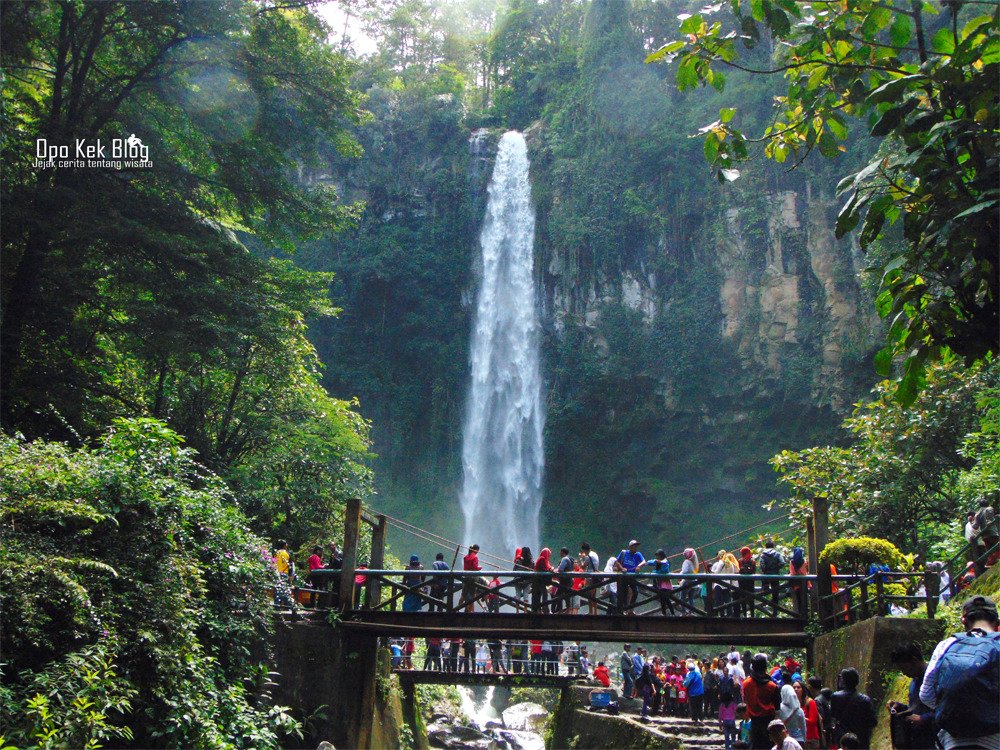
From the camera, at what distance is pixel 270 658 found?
36.6 feet

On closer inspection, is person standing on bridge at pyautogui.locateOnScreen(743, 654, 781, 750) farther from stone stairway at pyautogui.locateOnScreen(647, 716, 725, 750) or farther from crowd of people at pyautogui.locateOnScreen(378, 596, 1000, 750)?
stone stairway at pyautogui.locateOnScreen(647, 716, 725, 750)

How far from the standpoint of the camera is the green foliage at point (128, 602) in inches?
283

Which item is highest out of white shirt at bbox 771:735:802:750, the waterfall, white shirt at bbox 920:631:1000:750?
the waterfall

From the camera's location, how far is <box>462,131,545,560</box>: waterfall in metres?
34.8

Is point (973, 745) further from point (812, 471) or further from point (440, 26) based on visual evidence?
point (440, 26)

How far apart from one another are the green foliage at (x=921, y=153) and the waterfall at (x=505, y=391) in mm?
30622

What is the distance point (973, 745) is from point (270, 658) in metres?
9.41

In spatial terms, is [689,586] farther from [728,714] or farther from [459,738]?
[459,738]

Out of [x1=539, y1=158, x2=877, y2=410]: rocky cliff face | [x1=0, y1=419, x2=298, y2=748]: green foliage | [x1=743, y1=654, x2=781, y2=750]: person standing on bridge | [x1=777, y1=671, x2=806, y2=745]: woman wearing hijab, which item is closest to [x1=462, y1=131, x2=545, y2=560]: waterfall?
[x1=539, y1=158, x2=877, y2=410]: rocky cliff face

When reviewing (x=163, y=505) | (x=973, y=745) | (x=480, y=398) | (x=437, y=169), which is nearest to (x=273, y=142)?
(x=163, y=505)

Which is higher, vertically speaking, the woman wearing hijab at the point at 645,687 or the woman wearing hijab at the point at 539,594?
the woman wearing hijab at the point at 539,594

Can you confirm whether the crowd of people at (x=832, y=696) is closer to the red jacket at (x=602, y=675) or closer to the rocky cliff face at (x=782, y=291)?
the red jacket at (x=602, y=675)

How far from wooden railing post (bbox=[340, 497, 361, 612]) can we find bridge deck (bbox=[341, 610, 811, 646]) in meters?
0.87

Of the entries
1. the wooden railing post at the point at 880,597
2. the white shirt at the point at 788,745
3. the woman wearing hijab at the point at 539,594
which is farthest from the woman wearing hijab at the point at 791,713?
the woman wearing hijab at the point at 539,594
